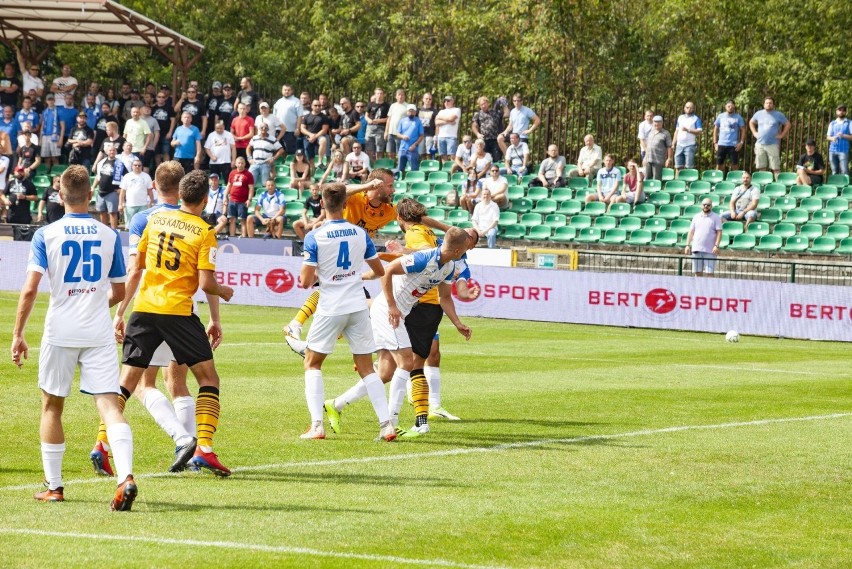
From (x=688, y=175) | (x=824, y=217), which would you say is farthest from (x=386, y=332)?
(x=688, y=175)

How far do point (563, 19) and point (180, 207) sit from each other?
3892 cm

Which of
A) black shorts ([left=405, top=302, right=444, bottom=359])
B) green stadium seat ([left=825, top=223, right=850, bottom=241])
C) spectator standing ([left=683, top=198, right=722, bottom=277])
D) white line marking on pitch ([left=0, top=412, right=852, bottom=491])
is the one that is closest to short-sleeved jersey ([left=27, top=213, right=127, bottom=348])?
white line marking on pitch ([left=0, top=412, right=852, bottom=491])

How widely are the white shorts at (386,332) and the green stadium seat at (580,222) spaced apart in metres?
20.3

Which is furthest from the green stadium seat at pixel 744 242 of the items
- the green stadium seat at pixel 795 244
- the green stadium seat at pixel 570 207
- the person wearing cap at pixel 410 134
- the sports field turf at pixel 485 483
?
the sports field turf at pixel 485 483

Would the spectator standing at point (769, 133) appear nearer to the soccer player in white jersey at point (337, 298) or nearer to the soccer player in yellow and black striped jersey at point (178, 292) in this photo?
the soccer player in white jersey at point (337, 298)

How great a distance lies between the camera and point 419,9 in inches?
2067

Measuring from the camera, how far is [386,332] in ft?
40.2

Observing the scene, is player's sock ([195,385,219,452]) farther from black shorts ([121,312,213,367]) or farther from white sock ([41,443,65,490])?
white sock ([41,443,65,490])

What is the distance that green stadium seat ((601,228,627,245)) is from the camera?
3177 centimetres

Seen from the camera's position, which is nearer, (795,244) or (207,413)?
(207,413)

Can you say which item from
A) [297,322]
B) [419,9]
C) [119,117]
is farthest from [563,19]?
[297,322]

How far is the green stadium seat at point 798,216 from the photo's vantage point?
30.7m

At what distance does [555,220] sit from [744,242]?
4.74m

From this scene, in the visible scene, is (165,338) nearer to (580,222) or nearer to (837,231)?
(837,231)
